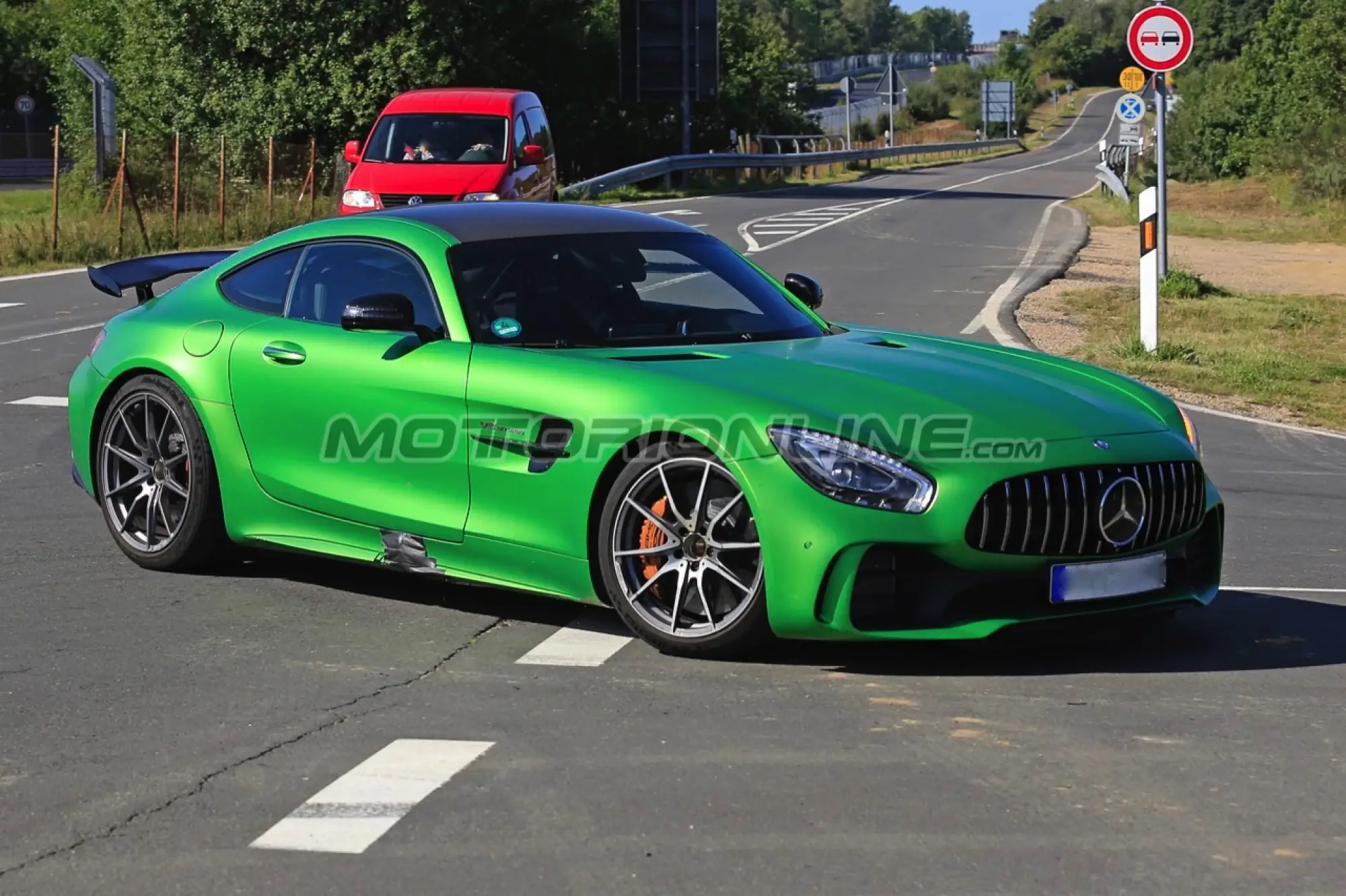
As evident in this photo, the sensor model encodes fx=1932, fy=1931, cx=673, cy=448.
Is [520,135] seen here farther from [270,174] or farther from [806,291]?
[806,291]

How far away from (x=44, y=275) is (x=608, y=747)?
20.0m

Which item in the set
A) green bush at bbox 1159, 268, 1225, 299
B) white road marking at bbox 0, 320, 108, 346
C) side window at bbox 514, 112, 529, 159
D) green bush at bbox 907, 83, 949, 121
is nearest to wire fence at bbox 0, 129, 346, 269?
side window at bbox 514, 112, 529, 159

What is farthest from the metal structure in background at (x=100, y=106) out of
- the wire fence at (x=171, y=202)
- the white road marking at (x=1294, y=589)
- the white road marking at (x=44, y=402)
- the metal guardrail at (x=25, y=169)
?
the metal guardrail at (x=25, y=169)

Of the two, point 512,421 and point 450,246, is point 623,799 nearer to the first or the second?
point 512,421

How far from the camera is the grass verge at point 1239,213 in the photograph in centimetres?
3522

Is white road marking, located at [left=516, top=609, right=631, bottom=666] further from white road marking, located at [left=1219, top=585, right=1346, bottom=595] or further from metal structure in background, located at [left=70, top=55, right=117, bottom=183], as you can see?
metal structure in background, located at [left=70, top=55, right=117, bottom=183]

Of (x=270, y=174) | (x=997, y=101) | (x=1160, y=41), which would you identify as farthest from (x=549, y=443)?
(x=997, y=101)

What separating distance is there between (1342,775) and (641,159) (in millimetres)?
52211

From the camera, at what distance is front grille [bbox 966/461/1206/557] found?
18.1ft

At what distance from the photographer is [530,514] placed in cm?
612

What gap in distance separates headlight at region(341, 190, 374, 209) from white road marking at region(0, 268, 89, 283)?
4008mm

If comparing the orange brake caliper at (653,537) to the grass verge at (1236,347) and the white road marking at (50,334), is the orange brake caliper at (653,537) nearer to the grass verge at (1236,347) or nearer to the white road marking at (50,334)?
the grass verge at (1236,347)

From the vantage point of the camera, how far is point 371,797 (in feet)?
14.9

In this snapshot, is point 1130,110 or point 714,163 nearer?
point 1130,110
